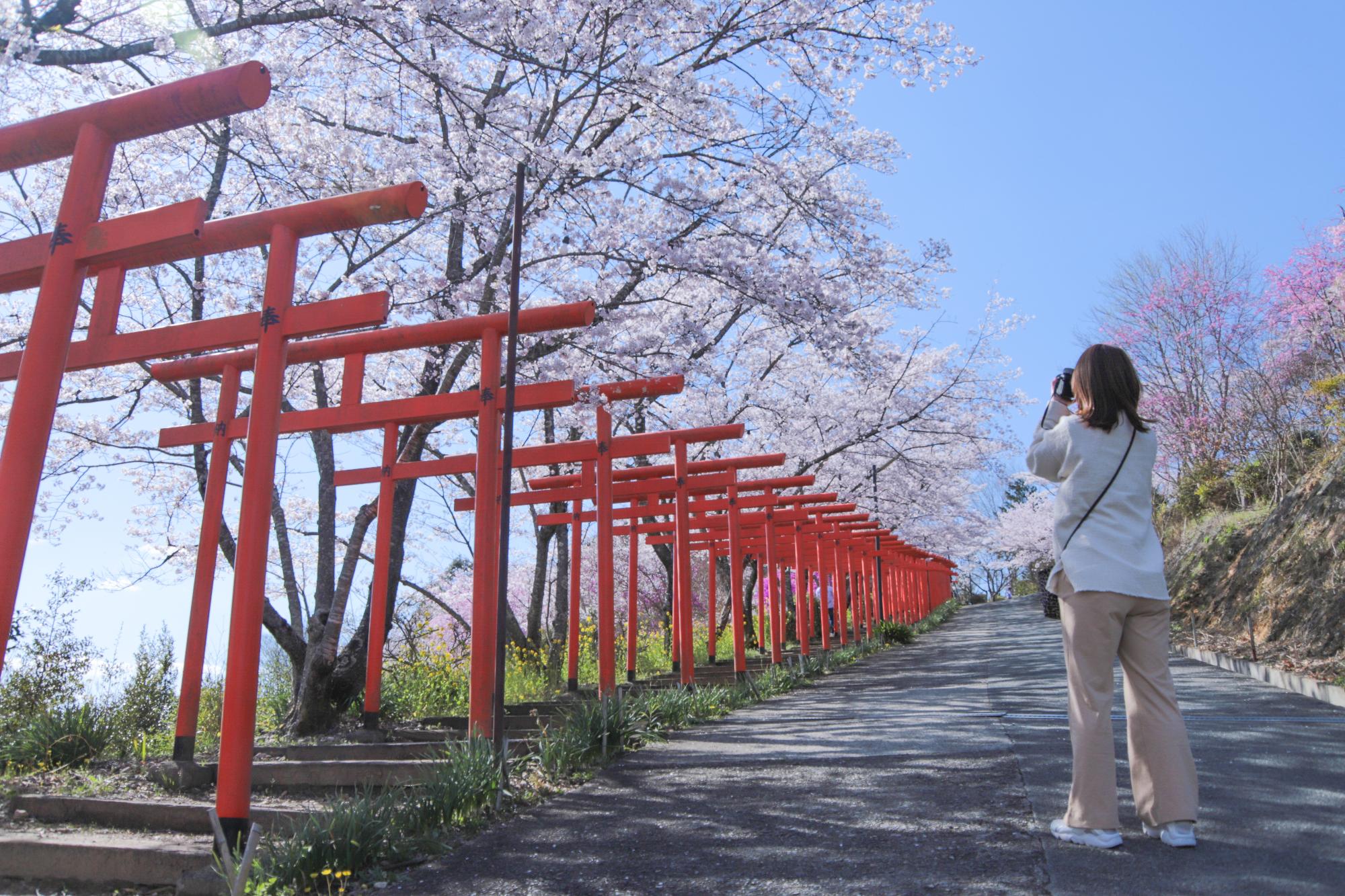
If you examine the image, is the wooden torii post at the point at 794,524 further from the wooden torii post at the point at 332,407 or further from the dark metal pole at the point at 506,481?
the dark metal pole at the point at 506,481

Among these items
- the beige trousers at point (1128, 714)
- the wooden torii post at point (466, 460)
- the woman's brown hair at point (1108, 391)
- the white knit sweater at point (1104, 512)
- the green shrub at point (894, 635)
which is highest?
the wooden torii post at point (466, 460)

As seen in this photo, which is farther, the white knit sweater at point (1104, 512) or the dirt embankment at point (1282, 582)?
the dirt embankment at point (1282, 582)

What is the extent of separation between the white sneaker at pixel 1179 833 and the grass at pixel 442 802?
2667mm

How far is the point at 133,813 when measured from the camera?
5.12 m

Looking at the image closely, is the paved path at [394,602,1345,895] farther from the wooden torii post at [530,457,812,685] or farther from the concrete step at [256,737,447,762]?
the wooden torii post at [530,457,812,685]

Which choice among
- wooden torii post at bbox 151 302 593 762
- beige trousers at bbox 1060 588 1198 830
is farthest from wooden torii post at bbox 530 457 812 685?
beige trousers at bbox 1060 588 1198 830

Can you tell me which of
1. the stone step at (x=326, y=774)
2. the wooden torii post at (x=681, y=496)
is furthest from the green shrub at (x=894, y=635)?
the stone step at (x=326, y=774)

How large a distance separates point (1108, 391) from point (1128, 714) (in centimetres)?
117

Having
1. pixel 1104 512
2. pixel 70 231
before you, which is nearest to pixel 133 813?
pixel 70 231

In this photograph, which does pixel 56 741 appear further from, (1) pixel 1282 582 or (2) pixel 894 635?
(2) pixel 894 635

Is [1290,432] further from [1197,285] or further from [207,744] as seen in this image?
[207,744]

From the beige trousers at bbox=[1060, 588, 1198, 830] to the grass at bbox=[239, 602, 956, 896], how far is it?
247 centimetres

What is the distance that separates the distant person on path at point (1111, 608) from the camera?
3.07m

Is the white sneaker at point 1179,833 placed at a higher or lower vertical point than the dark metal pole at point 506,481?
lower
